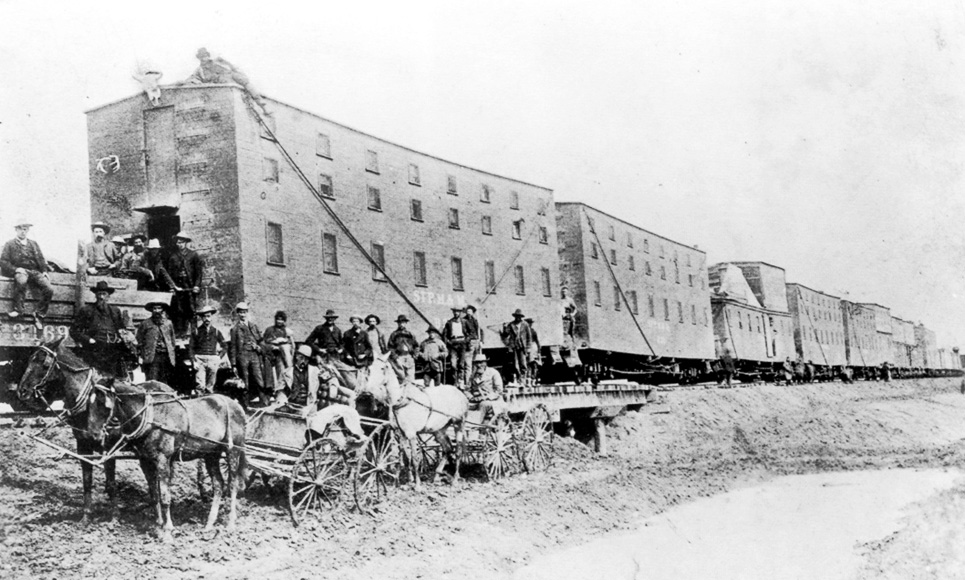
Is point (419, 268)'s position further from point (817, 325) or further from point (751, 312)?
point (817, 325)

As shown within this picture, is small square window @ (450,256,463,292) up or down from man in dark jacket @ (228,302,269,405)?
up

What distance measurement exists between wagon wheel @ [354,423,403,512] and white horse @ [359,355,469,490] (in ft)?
0.88

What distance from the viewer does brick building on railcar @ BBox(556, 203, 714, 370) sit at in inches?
1129

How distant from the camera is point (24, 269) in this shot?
10844mm

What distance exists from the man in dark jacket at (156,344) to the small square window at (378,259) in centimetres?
829

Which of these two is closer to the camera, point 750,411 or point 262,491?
point 262,491

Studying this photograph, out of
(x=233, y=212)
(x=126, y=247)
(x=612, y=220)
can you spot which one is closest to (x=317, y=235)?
(x=233, y=212)

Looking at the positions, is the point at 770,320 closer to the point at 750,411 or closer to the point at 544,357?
the point at 750,411

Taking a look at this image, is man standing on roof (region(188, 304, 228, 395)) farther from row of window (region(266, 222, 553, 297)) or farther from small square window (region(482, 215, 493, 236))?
small square window (region(482, 215, 493, 236))

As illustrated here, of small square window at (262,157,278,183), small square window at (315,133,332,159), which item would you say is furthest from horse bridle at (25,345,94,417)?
small square window at (315,133,332,159)

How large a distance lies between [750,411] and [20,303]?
26.0 metres

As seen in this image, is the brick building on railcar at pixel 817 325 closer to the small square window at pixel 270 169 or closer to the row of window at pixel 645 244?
the row of window at pixel 645 244

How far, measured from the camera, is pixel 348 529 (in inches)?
402

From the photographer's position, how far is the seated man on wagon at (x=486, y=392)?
15.2m
